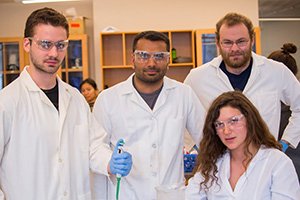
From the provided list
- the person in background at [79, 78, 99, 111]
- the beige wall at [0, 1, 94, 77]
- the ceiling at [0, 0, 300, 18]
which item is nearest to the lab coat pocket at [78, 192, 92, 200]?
the person in background at [79, 78, 99, 111]

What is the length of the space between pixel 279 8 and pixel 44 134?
19.7 ft

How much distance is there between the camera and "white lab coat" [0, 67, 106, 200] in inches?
61.3

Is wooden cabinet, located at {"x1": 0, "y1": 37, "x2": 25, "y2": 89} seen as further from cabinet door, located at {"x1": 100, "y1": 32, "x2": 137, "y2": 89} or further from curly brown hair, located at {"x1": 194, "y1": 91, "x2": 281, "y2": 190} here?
curly brown hair, located at {"x1": 194, "y1": 91, "x2": 281, "y2": 190}

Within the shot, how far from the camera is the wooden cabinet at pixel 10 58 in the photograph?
17.4ft

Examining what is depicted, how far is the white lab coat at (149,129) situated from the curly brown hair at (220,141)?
0.65 ft

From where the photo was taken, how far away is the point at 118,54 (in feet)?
17.1

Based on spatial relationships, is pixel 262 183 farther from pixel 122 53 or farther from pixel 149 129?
pixel 122 53

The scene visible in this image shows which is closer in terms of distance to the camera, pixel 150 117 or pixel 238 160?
pixel 238 160

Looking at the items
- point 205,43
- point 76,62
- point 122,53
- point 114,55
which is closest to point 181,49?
point 205,43

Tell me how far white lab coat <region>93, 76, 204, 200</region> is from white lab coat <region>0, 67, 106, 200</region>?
0.24 meters

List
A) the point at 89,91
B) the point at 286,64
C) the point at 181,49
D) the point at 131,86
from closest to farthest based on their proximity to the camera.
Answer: the point at 131,86, the point at 286,64, the point at 89,91, the point at 181,49

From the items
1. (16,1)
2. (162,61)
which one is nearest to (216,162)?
(162,61)

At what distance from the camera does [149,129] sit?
1.96 metres

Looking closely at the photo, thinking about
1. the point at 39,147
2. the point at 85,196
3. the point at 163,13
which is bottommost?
the point at 85,196
